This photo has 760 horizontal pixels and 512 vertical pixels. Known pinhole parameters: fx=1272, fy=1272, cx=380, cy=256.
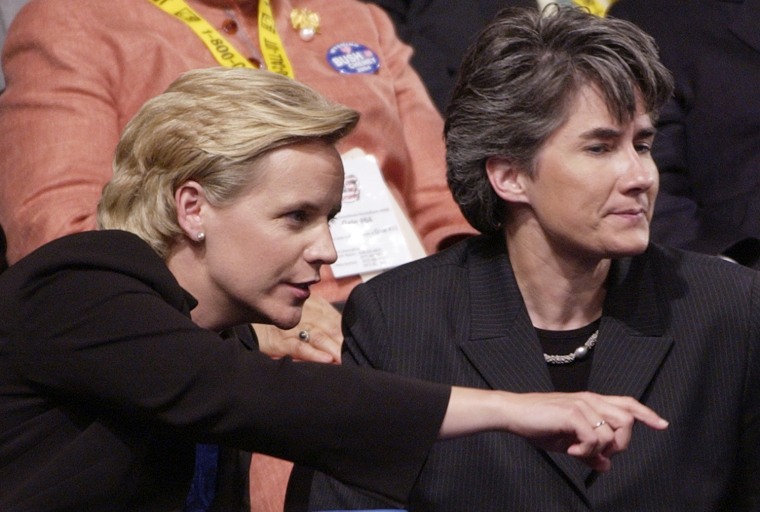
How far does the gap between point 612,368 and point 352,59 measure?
1.17m

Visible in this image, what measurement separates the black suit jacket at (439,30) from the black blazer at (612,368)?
118cm

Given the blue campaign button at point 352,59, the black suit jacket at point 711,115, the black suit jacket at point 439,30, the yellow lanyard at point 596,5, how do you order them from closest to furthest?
the blue campaign button at point 352,59
the black suit jacket at point 711,115
the black suit jacket at point 439,30
the yellow lanyard at point 596,5

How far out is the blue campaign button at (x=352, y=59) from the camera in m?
2.88

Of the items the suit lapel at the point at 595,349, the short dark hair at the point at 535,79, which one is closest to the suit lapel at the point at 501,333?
the suit lapel at the point at 595,349

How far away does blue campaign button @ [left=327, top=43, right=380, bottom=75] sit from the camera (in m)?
2.88

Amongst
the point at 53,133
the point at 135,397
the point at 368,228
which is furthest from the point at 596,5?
the point at 135,397

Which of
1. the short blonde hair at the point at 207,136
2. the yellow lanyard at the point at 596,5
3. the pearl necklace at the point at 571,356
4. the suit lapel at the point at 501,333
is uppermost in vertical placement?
the short blonde hair at the point at 207,136

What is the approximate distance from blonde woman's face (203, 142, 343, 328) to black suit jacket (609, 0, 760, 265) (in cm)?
133

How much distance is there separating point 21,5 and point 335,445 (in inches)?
72.1

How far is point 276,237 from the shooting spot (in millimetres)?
1798

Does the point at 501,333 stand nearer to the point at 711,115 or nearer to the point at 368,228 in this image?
the point at 368,228

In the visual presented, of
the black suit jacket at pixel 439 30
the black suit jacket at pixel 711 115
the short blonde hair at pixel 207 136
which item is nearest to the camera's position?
the short blonde hair at pixel 207 136

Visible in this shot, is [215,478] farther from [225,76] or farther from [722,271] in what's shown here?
→ [722,271]

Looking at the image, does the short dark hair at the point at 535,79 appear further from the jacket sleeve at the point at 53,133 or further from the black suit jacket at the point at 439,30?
the black suit jacket at the point at 439,30
